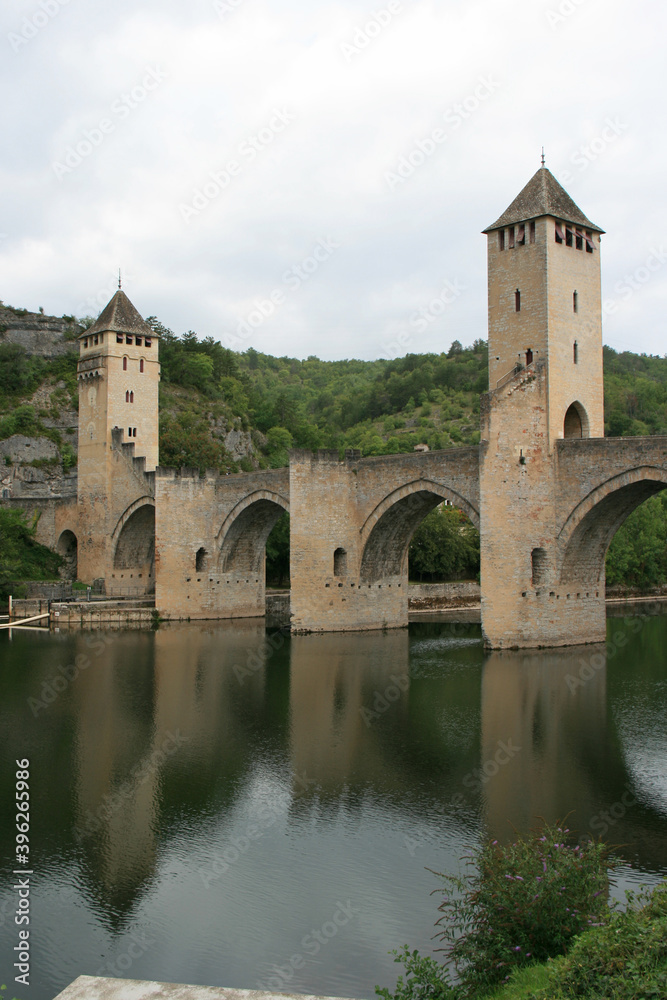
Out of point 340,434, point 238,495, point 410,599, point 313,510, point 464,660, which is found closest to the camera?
point 464,660

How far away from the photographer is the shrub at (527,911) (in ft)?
20.8

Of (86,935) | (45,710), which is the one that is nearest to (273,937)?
(86,935)

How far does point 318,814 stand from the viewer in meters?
11.4

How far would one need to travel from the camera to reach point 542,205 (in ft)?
79.7

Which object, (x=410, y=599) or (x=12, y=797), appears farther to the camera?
(x=410, y=599)

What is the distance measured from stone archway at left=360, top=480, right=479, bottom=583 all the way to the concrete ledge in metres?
22.0

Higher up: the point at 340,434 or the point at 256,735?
the point at 340,434

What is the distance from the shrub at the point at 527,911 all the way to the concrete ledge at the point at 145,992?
159cm

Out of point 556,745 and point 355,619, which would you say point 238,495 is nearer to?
point 355,619

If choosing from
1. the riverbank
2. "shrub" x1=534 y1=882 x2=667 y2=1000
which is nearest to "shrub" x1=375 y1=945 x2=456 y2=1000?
the riverbank

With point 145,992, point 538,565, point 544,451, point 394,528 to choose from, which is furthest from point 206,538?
point 145,992

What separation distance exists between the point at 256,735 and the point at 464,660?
29.7 ft

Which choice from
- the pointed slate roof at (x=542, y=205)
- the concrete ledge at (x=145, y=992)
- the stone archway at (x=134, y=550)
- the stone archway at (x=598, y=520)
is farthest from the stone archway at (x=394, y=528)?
the concrete ledge at (x=145, y=992)

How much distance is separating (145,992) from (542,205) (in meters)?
23.0
